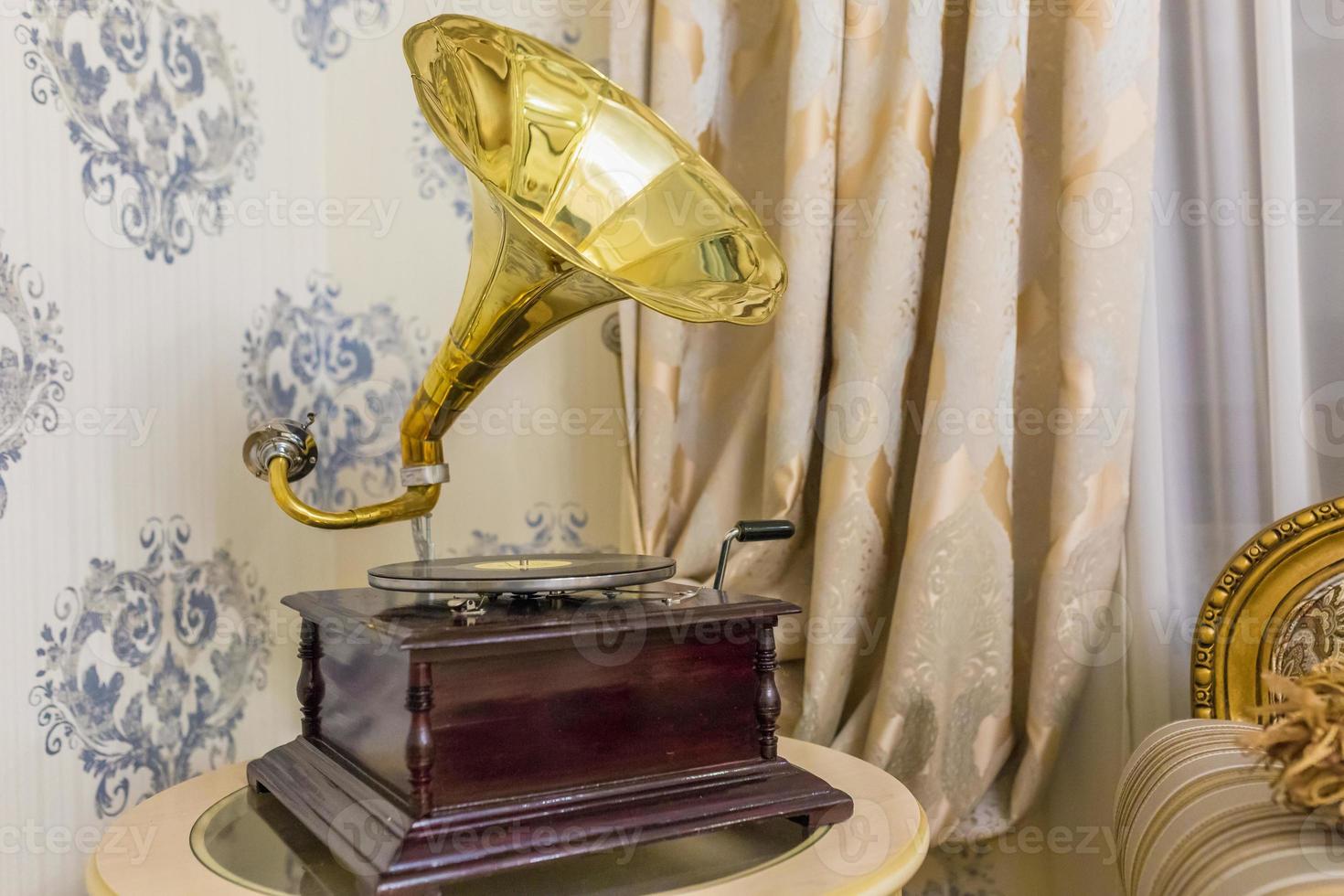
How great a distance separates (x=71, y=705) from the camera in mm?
1058

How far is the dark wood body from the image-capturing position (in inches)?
30.2

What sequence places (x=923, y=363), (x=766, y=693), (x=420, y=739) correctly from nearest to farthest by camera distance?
(x=420, y=739)
(x=766, y=693)
(x=923, y=363)

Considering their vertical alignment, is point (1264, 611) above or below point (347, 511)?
below

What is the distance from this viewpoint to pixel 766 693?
0.91 m

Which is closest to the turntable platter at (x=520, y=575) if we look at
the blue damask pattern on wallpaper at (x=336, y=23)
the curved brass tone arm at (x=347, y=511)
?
the curved brass tone arm at (x=347, y=511)

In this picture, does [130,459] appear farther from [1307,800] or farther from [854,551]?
[1307,800]

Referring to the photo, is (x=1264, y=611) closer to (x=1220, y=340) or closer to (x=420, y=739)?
(x=1220, y=340)

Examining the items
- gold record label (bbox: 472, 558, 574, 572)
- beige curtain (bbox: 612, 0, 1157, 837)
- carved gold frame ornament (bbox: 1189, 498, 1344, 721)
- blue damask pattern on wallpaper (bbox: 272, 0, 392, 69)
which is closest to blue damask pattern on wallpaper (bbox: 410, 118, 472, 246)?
blue damask pattern on wallpaper (bbox: 272, 0, 392, 69)

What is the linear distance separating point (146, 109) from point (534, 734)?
2.76ft

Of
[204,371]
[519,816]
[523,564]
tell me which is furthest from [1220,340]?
[204,371]

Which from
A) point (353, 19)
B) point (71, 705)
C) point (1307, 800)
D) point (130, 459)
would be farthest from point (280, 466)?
Answer: point (1307, 800)

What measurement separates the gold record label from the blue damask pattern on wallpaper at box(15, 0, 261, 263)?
1.79ft

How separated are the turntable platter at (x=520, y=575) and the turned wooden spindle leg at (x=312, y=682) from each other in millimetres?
100

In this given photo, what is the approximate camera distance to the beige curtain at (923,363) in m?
1.18
